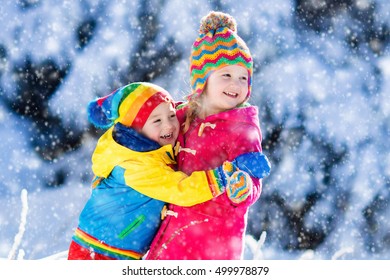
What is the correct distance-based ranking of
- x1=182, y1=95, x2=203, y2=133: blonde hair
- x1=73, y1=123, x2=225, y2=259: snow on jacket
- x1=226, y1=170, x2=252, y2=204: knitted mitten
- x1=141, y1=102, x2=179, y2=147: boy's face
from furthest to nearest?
x1=182, y1=95, x2=203, y2=133: blonde hair, x1=141, y1=102, x2=179, y2=147: boy's face, x1=73, y1=123, x2=225, y2=259: snow on jacket, x1=226, y1=170, x2=252, y2=204: knitted mitten

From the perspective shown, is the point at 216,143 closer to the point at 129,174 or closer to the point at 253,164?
the point at 253,164

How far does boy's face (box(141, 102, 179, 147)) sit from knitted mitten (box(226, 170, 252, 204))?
1.88ft

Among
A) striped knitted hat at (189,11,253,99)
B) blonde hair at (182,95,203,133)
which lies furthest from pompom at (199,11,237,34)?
blonde hair at (182,95,203,133)

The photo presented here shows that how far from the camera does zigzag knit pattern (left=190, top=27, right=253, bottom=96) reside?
3.69 meters

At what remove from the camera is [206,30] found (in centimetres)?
386

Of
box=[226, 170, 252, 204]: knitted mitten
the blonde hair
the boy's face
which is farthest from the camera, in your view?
the blonde hair

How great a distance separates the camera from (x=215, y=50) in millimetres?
3719

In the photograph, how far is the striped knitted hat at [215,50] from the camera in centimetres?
369

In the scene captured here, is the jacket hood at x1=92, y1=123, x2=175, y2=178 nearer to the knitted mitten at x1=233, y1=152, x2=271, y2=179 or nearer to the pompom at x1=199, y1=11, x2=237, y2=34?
the knitted mitten at x1=233, y1=152, x2=271, y2=179

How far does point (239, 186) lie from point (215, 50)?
954 millimetres
